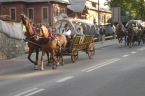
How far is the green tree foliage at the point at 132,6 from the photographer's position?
7419 centimetres

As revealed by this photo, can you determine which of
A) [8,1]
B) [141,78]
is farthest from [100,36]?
[141,78]

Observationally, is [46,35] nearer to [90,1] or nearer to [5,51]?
[5,51]

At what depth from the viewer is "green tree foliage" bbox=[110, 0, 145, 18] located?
2921 inches

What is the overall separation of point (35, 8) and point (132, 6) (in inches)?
998

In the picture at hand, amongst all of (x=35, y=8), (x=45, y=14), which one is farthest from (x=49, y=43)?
(x=35, y=8)

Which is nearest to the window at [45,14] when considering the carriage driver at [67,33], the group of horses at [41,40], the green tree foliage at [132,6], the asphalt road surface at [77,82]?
the green tree foliage at [132,6]

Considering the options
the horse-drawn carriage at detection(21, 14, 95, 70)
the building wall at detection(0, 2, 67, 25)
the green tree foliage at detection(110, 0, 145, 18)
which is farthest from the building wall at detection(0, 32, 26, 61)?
the green tree foliage at detection(110, 0, 145, 18)

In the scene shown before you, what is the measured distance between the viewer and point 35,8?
57.4 m

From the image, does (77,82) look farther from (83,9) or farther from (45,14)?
(83,9)

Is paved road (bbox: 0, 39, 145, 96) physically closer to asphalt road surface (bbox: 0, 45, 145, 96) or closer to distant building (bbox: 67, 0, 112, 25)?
asphalt road surface (bbox: 0, 45, 145, 96)

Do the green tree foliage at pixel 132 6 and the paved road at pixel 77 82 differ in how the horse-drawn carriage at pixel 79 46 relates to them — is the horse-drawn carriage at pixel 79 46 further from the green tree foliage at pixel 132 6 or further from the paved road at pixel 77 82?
the green tree foliage at pixel 132 6

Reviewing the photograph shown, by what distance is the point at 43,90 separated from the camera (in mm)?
10156

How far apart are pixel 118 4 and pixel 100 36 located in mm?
36334

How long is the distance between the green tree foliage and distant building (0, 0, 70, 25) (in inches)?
803
